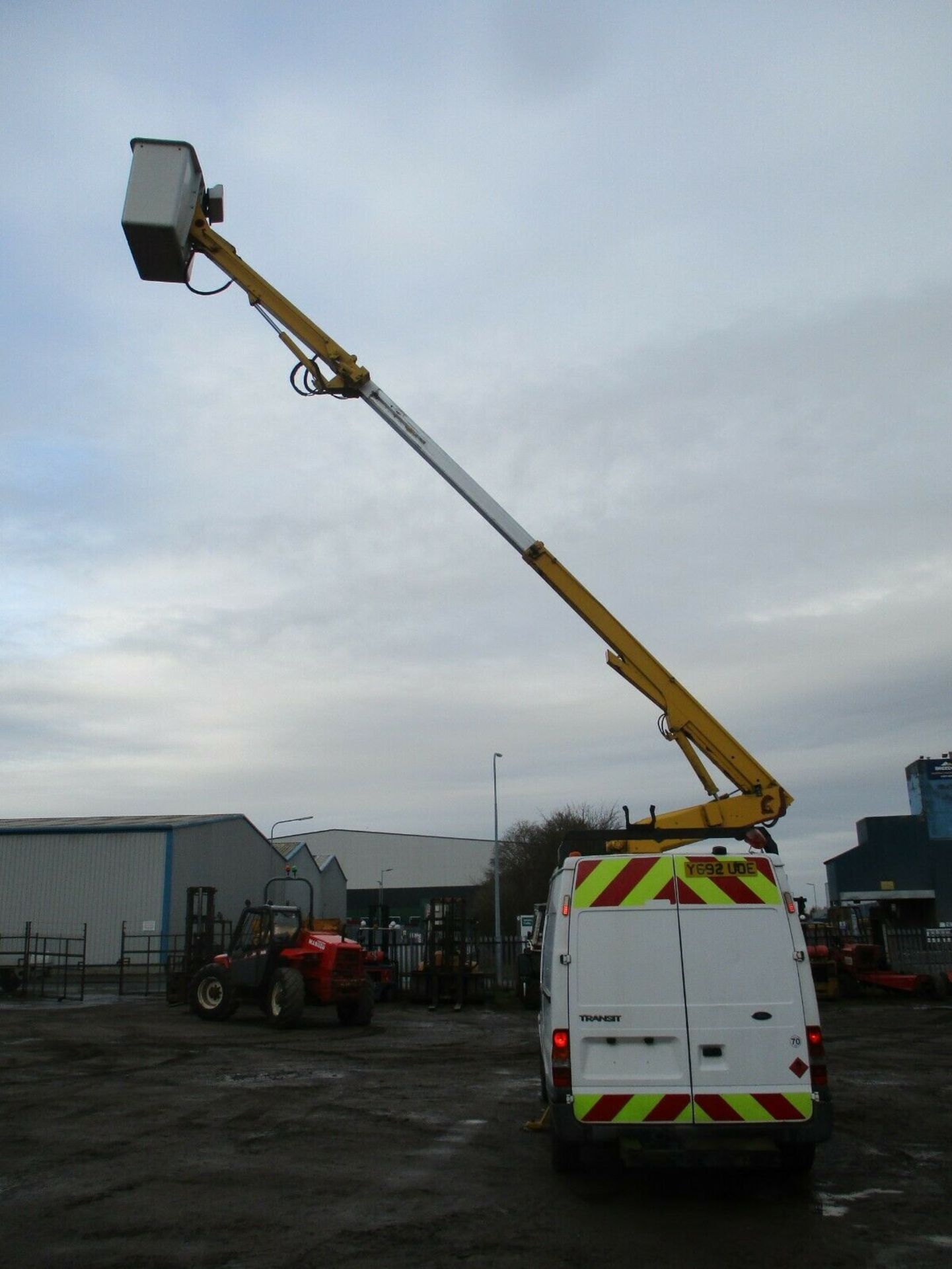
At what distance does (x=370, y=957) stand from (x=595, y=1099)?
67.2 feet

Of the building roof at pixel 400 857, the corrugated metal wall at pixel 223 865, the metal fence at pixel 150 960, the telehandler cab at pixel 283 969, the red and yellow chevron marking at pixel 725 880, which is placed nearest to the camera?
the red and yellow chevron marking at pixel 725 880

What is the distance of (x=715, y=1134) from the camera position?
21.7ft

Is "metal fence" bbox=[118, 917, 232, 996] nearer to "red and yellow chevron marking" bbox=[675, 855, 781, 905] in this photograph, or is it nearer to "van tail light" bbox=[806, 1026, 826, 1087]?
"red and yellow chevron marking" bbox=[675, 855, 781, 905]

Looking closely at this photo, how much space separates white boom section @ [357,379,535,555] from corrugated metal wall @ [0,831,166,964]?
2805 centimetres

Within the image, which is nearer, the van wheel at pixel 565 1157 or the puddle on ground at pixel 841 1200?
the puddle on ground at pixel 841 1200

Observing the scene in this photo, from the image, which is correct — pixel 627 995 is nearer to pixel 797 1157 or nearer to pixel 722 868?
pixel 722 868

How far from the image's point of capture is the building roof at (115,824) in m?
40.1

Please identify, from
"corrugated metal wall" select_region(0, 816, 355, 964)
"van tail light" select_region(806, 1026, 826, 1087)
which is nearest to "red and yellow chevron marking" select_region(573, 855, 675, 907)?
"van tail light" select_region(806, 1026, 826, 1087)

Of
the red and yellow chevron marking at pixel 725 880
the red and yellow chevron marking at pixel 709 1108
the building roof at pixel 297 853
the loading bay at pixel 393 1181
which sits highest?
the building roof at pixel 297 853

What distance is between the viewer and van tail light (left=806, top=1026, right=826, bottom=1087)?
6.71m

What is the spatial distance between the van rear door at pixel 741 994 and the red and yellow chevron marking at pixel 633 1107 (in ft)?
0.34

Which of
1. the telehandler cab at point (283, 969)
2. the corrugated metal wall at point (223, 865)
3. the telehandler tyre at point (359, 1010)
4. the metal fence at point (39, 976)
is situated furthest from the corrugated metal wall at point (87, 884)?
the telehandler tyre at point (359, 1010)

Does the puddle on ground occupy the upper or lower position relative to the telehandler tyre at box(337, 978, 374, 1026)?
lower

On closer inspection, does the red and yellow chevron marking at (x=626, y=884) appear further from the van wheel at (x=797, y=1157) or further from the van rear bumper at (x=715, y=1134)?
the van wheel at (x=797, y=1157)
